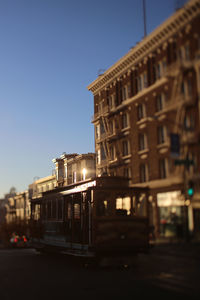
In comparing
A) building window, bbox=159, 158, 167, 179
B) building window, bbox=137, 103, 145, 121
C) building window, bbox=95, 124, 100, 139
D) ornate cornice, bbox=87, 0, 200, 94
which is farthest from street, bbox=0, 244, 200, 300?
ornate cornice, bbox=87, 0, 200, 94

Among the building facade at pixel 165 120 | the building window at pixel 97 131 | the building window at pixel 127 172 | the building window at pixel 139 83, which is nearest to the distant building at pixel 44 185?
the building window at pixel 97 131

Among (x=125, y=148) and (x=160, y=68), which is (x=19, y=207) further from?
(x=160, y=68)

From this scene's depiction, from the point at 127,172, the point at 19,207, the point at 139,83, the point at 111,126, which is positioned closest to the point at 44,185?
the point at 111,126

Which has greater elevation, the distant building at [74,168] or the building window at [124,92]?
the building window at [124,92]

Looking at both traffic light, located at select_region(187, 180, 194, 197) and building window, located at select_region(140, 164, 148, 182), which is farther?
building window, located at select_region(140, 164, 148, 182)

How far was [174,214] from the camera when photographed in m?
9.53

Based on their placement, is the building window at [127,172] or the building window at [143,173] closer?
the building window at [143,173]

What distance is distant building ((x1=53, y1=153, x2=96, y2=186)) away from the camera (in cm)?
2274

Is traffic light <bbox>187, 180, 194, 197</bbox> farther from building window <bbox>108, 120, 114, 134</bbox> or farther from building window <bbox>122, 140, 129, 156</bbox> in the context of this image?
building window <bbox>108, 120, 114, 134</bbox>

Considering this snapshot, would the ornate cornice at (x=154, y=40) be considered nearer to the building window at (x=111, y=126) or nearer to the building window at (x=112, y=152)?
the building window at (x=111, y=126)

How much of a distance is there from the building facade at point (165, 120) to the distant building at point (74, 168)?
9.80 metres

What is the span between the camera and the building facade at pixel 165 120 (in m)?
9.05

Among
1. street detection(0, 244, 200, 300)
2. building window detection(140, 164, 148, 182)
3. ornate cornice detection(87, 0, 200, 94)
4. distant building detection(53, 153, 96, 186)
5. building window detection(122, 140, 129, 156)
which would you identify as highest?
ornate cornice detection(87, 0, 200, 94)

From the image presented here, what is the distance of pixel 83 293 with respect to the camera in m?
9.34
